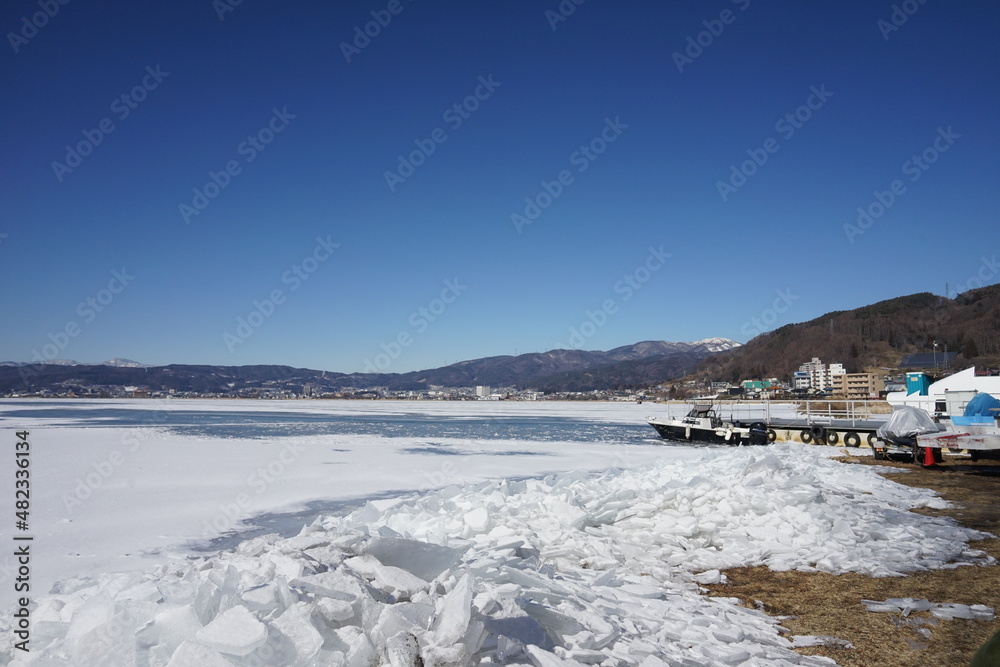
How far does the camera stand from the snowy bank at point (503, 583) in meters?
2.98

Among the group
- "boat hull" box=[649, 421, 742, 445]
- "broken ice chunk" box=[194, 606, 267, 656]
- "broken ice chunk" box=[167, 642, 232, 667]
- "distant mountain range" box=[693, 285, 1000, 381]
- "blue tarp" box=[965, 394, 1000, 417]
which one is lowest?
"boat hull" box=[649, 421, 742, 445]

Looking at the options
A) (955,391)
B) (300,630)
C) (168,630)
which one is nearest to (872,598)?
(300,630)

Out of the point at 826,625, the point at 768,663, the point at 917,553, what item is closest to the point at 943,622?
the point at 826,625

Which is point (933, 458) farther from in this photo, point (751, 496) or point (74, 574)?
point (74, 574)

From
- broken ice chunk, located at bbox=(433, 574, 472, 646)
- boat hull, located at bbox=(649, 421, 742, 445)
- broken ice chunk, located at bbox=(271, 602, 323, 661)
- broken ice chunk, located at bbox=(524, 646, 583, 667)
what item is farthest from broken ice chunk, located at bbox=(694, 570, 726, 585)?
boat hull, located at bbox=(649, 421, 742, 445)

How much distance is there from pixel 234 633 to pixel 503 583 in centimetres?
203

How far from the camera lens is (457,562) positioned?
4.58 meters

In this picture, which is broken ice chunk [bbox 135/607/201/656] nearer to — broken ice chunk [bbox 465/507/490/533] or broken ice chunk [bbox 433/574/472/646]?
broken ice chunk [bbox 433/574/472/646]

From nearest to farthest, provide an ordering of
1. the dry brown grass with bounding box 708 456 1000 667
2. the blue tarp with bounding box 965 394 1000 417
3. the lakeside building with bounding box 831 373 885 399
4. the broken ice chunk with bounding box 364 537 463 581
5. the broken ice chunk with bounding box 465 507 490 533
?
the dry brown grass with bounding box 708 456 1000 667, the broken ice chunk with bounding box 364 537 463 581, the broken ice chunk with bounding box 465 507 490 533, the blue tarp with bounding box 965 394 1000 417, the lakeside building with bounding box 831 373 885 399

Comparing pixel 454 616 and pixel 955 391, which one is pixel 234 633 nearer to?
pixel 454 616

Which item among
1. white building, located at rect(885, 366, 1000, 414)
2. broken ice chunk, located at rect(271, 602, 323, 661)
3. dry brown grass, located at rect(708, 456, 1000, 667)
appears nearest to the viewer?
broken ice chunk, located at rect(271, 602, 323, 661)

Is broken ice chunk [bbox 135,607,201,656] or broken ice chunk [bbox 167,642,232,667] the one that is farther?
broken ice chunk [bbox 135,607,201,656]

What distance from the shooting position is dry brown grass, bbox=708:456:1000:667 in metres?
3.67

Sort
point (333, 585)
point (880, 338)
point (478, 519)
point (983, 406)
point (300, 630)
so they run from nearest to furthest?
point (300, 630) < point (333, 585) < point (478, 519) < point (983, 406) < point (880, 338)
